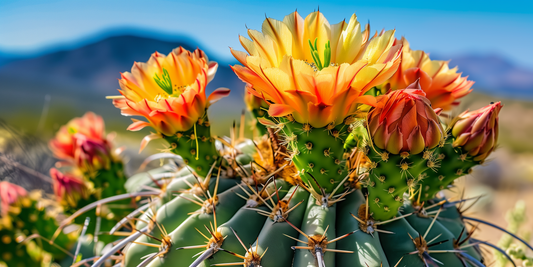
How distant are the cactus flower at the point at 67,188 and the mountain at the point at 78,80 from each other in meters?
4.49

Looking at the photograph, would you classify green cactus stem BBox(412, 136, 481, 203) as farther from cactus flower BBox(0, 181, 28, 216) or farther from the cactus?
cactus flower BBox(0, 181, 28, 216)

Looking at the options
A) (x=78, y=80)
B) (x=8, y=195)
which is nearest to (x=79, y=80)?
(x=78, y=80)

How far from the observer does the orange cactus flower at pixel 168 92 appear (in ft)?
2.01

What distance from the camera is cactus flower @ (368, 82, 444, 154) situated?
1.53 ft

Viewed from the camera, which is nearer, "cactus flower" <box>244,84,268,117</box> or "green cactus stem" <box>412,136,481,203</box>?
"green cactus stem" <box>412,136,481,203</box>

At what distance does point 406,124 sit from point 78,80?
11.4m

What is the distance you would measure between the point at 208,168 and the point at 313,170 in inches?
10.5

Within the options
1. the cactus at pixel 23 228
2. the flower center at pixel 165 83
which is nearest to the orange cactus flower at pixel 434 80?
the flower center at pixel 165 83

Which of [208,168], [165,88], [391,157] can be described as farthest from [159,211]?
[391,157]

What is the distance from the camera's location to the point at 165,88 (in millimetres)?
662

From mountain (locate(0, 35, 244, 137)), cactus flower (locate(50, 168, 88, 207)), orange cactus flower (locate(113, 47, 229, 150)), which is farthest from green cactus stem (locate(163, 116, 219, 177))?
mountain (locate(0, 35, 244, 137))

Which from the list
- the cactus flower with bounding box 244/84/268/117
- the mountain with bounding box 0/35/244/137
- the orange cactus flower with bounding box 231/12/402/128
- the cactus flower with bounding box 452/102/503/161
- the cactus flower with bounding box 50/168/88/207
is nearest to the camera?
the orange cactus flower with bounding box 231/12/402/128

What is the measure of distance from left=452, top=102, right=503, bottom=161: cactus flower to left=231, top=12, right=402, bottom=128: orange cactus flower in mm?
253

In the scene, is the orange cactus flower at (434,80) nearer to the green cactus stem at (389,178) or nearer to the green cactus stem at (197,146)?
the green cactus stem at (389,178)
